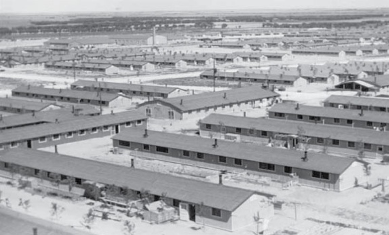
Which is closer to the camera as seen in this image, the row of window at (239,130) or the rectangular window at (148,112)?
the row of window at (239,130)

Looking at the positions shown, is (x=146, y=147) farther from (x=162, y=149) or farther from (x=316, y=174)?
(x=316, y=174)

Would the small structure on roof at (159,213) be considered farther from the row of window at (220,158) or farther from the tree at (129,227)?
the row of window at (220,158)

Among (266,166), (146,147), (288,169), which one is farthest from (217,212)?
(146,147)

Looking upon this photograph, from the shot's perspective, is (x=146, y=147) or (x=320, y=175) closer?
(x=320, y=175)

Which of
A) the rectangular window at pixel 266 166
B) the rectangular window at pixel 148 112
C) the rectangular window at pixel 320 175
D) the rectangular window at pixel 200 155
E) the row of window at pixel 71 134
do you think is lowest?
the rectangular window at pixel 148 112

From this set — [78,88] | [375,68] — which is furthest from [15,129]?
[375,68]

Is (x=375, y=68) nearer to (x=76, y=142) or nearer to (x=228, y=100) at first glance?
(x=228, y=100)

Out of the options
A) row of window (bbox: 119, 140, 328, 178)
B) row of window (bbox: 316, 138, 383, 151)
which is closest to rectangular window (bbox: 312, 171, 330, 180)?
row of window (bbox: 119, 140, 328, 178)

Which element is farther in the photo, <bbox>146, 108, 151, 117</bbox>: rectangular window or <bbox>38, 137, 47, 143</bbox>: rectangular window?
<bbox>146, 108, 151, 117</bbox>: rectangular window

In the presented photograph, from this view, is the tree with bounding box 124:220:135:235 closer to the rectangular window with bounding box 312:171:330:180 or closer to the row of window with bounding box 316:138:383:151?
the rectangular window with bounding box 312:171:330:180

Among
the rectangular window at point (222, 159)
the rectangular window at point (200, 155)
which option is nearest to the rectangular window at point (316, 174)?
the rectangular window at point (222, 159)

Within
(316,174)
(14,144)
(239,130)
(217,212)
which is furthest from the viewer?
(239,130)
